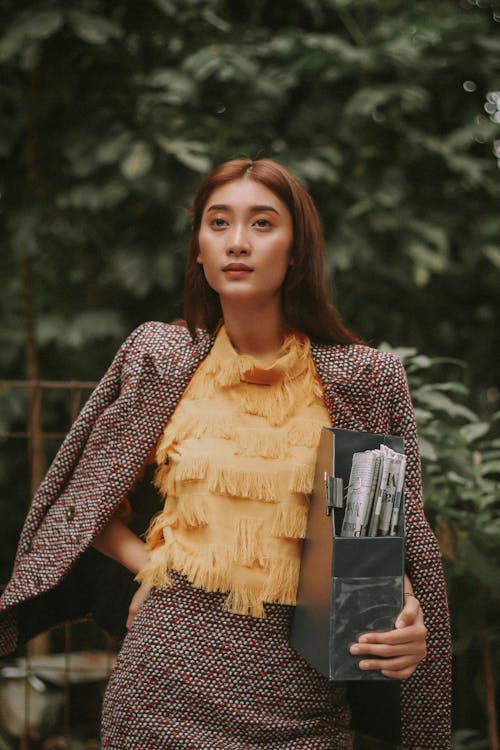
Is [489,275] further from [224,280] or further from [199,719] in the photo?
[199,719]

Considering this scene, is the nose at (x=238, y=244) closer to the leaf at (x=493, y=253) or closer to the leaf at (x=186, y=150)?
the leaf at (x=186, y=150)

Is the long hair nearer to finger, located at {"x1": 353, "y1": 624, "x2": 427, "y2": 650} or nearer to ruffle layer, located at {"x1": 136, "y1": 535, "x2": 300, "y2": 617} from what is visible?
ruffle layer, located at {"x1": 136, "y1": 535, "x2": 300, "y2": 617}

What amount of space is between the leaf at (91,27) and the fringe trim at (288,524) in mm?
1818

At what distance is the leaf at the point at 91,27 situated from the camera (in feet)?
8.79

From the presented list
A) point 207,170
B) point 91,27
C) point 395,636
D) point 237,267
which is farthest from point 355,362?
point 91,27

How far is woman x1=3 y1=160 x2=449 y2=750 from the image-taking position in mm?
1501

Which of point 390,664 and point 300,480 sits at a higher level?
point 300,480

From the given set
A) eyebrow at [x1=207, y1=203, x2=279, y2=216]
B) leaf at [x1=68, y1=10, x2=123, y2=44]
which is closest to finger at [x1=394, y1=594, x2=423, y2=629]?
eyebrow at [x1=207, y1=203, x2=279, y2=216]

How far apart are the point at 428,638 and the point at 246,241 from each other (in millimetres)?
804

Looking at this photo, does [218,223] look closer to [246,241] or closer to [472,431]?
[246,241]

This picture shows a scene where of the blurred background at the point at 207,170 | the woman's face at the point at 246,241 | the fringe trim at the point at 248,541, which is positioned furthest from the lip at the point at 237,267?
the blurred background at the point at 207,170

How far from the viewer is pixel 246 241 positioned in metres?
1.54

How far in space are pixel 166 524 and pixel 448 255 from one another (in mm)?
2448

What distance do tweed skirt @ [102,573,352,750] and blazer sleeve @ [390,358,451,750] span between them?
14cm
